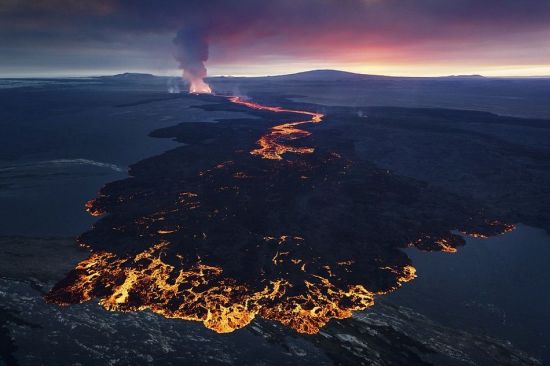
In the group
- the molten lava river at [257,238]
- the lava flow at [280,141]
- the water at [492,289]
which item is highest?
the lava flow at [280,141]

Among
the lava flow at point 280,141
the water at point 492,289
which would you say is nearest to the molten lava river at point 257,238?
the water at point 492,289

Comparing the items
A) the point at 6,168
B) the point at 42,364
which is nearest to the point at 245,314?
the point at 42,364

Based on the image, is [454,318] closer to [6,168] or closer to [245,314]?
[245,314]

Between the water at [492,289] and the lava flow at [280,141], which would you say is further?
the lava flow at [280,141]

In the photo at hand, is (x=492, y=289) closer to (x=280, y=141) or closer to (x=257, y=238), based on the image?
(x=257, y=238)

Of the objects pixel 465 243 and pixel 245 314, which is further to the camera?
pixel 465 243

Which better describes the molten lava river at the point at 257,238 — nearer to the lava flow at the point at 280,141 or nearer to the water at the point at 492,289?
the water at the point at 492,289

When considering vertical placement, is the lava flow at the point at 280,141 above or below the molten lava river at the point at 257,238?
above

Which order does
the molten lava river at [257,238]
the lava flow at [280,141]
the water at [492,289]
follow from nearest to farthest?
the water at [492,289] < the molten lava river at [257,238] < the lava flow at [280,141]
